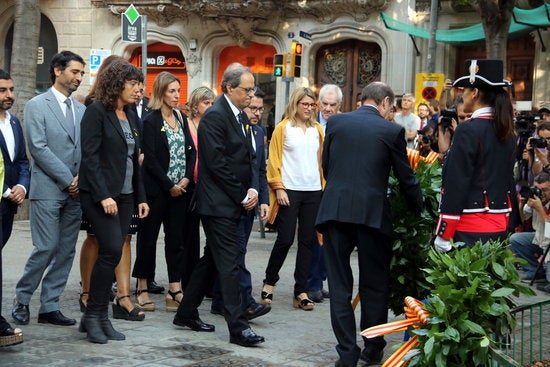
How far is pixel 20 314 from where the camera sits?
7.99 meters

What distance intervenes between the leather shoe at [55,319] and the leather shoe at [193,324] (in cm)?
86

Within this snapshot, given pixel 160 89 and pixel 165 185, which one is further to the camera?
pixel 160 89

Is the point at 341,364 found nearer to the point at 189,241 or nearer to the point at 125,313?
the point at 125,313

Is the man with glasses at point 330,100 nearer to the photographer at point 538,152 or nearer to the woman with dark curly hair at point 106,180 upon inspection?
the woman with dark curly hair at point 106,180

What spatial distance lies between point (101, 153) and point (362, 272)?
85.9 inches

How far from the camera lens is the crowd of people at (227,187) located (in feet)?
21.5

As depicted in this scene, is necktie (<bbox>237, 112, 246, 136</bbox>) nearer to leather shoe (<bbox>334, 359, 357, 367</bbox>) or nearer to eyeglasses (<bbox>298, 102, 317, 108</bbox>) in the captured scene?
eyeglasses (<bbox>298, 102, 317, 108</bbox>)

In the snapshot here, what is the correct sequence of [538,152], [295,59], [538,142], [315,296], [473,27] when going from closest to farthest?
1. [315,296]
2. [538,142]
3. [538,152]
4. [295,59]
5. [473,27]

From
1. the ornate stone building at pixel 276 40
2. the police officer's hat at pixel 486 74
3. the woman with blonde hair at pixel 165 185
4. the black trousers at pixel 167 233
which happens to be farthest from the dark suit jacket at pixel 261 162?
the ornate stone building at pixel 276 40

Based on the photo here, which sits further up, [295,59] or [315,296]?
[295,59]

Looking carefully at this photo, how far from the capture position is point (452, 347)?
18.3ft

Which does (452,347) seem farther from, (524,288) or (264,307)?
(264,307)

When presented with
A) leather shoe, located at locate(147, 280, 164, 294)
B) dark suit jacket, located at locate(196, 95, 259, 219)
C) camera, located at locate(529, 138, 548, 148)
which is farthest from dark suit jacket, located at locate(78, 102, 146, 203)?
camera, located at locate(529, 138, 548, 148)

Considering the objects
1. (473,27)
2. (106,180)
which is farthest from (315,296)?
(473,27)
